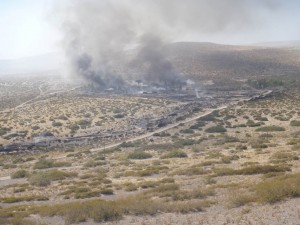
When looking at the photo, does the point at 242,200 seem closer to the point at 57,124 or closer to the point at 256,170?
the point at 256,170

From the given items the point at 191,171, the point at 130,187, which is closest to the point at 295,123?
the point at 191,171

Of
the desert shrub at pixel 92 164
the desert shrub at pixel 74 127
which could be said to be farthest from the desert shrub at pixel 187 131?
the desert shrub at pixel 92 164

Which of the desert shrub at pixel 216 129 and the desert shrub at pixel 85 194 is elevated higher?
the desert shrub at pixel 85 194

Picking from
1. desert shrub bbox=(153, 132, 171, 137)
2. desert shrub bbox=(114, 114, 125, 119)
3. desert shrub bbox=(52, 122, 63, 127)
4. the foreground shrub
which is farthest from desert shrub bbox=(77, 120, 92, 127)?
the foreground shrub

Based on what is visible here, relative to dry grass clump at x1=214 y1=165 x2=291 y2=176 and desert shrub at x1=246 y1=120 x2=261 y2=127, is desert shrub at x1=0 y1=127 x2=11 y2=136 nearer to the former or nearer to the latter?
desert shrub at x1=246 y1=120 x2=261 y2=127

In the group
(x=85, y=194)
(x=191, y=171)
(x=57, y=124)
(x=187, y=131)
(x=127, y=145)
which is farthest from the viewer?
(x=57, y=124)

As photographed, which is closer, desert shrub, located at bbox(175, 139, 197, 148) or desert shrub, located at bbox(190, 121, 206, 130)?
desert shrub, located at bbox(175, 139, 197, 148)

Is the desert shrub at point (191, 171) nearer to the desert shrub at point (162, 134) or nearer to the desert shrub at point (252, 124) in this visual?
the desert shrub at point (162, 134)

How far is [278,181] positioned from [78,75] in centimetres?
10674

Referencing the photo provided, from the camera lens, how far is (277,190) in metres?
16.8

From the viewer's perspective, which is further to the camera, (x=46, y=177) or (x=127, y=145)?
(x=127, y=145)

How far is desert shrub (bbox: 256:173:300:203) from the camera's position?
16391 millimetres

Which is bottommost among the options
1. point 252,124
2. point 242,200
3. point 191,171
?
point 252,124

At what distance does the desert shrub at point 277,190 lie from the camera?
53.8ft
